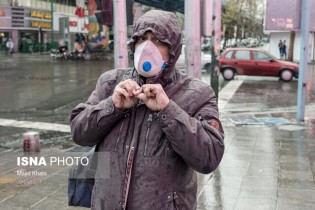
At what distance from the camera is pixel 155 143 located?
2.13m

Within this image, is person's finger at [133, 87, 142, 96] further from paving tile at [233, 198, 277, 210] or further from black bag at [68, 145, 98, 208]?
paving tile at [233, 198, 277, 210]

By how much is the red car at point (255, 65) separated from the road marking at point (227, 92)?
2.01ft

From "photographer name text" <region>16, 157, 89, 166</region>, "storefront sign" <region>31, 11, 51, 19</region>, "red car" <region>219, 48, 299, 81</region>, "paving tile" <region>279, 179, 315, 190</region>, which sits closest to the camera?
"paving tile" <region>279, 179, 315, 190</region>

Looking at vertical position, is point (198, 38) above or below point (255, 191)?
above

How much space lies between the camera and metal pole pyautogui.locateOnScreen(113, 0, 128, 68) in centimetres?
675

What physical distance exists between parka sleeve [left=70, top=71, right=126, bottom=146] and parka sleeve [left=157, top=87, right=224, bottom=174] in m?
0.23

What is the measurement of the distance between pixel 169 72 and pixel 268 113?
32.4 ft

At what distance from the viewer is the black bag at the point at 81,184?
96.0 inches

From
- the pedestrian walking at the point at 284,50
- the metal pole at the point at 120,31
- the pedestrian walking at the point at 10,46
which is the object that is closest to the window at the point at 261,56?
the pedestrian walking at the point at 284,50

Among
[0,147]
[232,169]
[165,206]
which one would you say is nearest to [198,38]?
[232,169]

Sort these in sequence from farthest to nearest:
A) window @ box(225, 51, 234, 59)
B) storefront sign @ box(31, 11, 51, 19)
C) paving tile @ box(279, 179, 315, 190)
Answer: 1. storefront sign @ box(31, 11, 51, 19)
2. window @ box(225, 51, 234, 59)
3. paving tile @ box(279, 179, 315, 190)

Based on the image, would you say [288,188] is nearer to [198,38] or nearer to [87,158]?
[198,38]

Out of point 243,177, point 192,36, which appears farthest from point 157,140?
point 192,36

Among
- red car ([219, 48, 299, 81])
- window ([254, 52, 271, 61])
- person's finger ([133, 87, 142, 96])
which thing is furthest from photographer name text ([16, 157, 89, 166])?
window ([254, 52, 271, 61])
